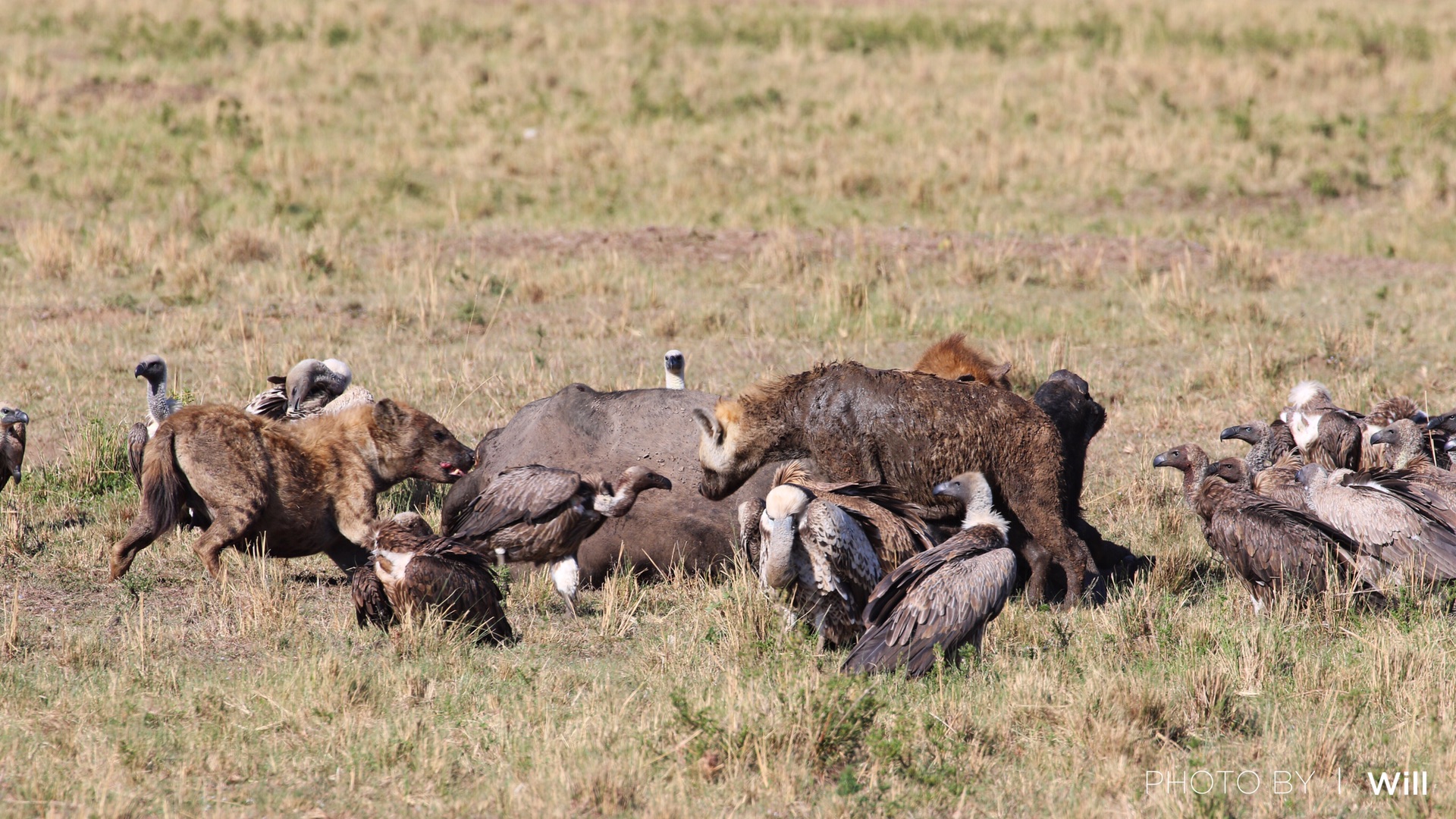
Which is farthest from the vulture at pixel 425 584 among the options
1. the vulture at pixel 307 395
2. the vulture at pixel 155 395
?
the vulture at pixel 155 395

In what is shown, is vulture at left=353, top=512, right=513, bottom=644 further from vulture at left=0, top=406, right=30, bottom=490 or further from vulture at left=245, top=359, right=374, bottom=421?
vulture at left=0, top=406, right=30, bottom=490

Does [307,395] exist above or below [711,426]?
below

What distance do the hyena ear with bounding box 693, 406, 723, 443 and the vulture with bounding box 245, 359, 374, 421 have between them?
2.27m

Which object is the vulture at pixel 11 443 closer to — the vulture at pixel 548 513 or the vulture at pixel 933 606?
the vulture at pixel 548 513

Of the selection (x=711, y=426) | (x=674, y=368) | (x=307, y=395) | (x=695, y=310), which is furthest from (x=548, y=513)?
(x=695, y=310)

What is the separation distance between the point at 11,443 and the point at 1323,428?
771cm

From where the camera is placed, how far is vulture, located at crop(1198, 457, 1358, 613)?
7.06 metres

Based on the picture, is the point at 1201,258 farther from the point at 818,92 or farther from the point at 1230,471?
the point at 818,92

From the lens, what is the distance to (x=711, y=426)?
7.82 meters

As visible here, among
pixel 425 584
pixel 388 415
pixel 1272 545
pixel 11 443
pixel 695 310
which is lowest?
pixel 695 310

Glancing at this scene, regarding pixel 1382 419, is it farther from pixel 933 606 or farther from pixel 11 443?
pixel 11 443

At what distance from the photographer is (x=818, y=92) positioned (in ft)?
79.4

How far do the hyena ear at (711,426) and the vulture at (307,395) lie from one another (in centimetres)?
227

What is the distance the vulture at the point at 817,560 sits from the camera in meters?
6.39
